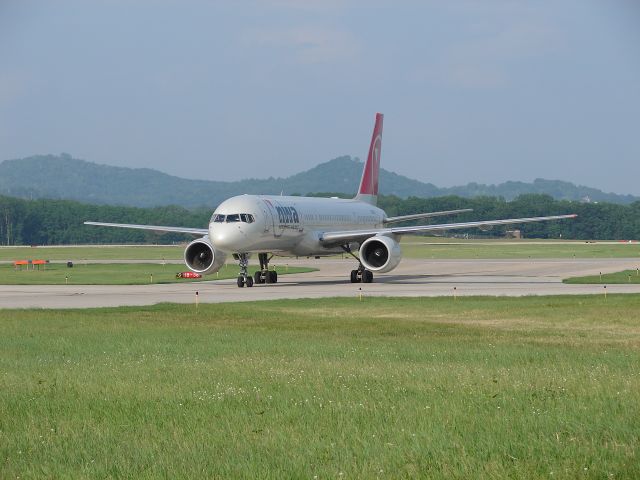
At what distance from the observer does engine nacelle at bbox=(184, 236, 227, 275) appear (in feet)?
172

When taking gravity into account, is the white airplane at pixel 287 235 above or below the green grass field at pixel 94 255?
above

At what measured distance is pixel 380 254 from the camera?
53.7 m

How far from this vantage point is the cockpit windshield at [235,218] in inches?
1953

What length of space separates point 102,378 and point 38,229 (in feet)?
619

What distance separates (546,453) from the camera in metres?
10.9

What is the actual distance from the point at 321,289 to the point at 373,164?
21.6 meters

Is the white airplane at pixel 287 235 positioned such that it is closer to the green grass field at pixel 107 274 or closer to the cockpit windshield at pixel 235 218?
the cockpit windshield at pixel 235 218

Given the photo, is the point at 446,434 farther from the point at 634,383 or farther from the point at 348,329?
the point at 348,329

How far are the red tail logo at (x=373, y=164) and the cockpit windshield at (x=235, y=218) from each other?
60.6 feet

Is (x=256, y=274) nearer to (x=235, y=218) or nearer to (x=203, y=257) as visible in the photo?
(x=203, y=257)

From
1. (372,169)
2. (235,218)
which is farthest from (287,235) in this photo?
(372,169)

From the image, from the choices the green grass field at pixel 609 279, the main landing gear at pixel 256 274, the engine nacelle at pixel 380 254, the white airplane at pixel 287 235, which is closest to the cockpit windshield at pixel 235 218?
the white airplane at pixel 287 235

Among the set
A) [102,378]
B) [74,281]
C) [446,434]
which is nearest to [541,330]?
[102,378]

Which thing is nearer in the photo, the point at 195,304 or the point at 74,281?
the point at 195,304
